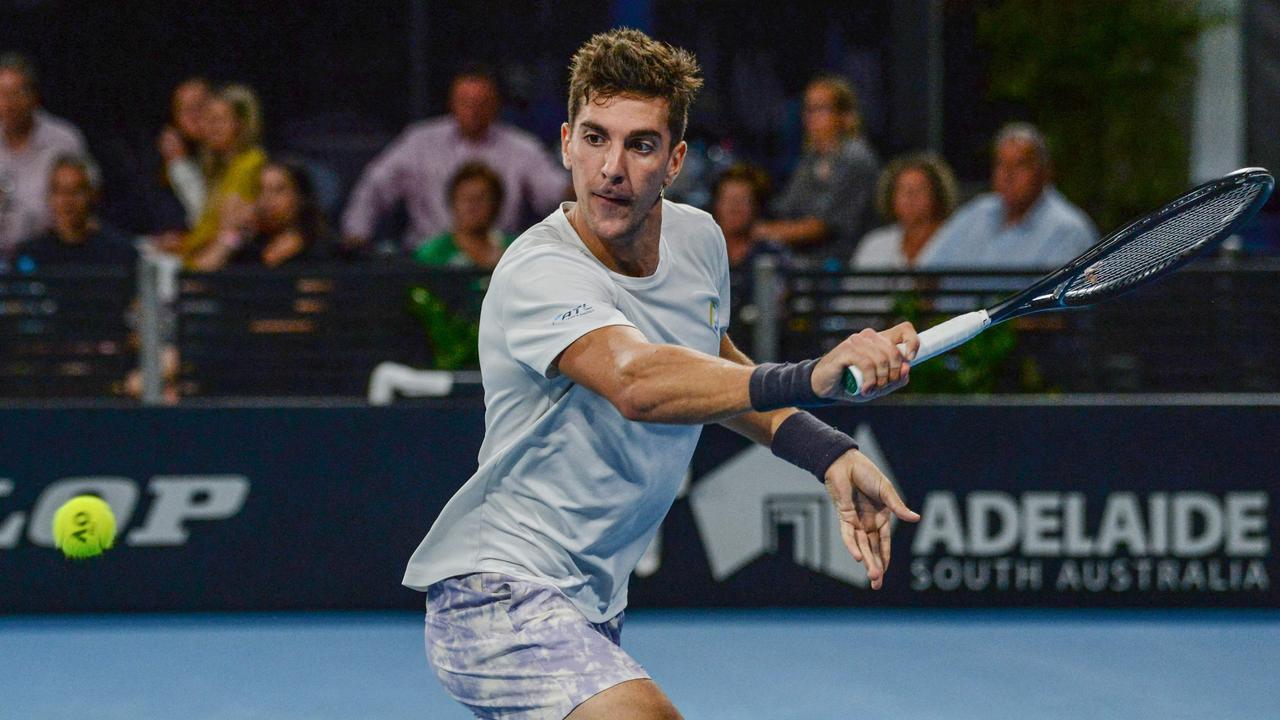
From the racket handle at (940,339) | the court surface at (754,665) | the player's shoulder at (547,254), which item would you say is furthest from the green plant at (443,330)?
the racket handle at (940,339)

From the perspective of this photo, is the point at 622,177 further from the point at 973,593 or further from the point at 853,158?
the point at 853,158

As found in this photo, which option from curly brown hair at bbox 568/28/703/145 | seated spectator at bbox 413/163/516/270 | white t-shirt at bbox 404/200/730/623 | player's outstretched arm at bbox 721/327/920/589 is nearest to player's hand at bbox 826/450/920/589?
player's outstretched arm at bbox 721/327/920/589

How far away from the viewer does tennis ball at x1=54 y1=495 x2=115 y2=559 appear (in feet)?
20.0

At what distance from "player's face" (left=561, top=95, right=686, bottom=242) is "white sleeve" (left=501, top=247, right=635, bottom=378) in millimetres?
94

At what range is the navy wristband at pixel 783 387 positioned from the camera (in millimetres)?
2664

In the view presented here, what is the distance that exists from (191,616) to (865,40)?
6683 mm

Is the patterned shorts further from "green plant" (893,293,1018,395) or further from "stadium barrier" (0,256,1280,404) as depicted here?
"green plant" (893,293,1018,395)

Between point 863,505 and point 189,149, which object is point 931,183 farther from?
point 863,505

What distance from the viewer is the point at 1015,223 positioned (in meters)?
7.93

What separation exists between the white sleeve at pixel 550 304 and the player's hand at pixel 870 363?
18.1 inches

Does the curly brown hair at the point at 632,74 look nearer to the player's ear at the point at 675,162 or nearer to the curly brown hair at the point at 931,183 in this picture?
the player's ear at the point at 675,162

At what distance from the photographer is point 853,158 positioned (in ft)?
27.9

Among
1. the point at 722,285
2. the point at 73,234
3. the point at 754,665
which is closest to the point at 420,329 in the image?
the point at 73,234

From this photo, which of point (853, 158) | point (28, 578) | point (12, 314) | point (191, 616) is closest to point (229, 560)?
point (191, 616)
